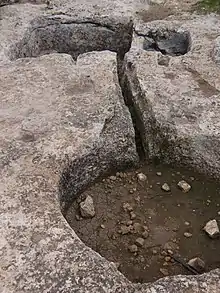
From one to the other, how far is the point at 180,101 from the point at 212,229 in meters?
1.16

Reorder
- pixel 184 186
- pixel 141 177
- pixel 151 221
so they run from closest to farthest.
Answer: pixel 151 221
pixel 184 186
pixel 141 177

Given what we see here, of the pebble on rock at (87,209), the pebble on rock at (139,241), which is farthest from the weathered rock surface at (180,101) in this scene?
the pebble on rock at (139,241)

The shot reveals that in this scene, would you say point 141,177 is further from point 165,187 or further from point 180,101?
point 180,101

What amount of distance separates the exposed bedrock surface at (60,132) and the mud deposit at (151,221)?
0.17 meters

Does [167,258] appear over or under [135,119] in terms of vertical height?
under

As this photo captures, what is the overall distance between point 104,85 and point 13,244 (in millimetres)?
1861

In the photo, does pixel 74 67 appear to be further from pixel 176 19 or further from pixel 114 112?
pixel 176 19

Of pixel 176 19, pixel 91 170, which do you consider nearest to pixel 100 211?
pixel 91 170

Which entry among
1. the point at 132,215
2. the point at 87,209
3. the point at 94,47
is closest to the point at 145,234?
the point at 132,215

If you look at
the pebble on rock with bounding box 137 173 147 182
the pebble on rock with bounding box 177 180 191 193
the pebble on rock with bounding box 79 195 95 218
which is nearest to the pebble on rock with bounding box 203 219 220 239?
the pebble on rock with bounding box 177 180 191 193

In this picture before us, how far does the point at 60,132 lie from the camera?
4.05m

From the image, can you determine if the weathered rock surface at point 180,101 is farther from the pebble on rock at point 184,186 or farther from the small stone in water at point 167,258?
the small stone in water at point 167,258

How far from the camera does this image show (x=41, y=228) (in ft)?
10.7

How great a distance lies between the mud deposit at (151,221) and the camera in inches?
144
